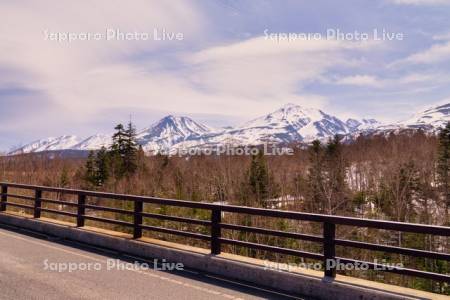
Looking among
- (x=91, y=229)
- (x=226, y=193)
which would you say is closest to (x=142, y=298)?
(x=91, y=229)

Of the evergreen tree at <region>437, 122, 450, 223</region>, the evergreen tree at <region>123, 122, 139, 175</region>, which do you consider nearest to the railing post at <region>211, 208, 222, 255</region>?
the evergreen tree at <region>437, 122, 450, 223</region>

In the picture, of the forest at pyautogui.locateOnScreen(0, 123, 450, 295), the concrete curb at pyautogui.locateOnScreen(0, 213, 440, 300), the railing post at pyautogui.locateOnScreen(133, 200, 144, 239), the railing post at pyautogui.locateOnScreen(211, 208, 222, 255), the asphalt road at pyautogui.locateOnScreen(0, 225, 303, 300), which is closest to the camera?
the concrete curb at pyautogui.locateOnScreen(0, 213, 440, 300)

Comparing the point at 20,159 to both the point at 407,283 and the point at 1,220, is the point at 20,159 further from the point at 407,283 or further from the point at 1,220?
the point at 407,283

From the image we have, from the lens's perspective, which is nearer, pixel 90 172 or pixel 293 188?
pixel 293 188

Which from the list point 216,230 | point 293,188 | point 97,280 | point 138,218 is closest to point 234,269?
point 216,230

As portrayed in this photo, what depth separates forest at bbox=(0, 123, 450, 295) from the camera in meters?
17.7

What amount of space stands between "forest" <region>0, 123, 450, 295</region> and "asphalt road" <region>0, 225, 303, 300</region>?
6.35 m

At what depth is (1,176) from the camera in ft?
102

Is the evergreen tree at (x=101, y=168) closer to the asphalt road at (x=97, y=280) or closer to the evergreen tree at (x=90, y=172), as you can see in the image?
the evergreen tree at (x=90, y=172)

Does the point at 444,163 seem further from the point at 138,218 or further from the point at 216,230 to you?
the point at 216,230

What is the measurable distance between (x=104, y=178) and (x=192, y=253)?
164 ft

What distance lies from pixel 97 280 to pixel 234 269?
2.26 m

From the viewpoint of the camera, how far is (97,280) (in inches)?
289

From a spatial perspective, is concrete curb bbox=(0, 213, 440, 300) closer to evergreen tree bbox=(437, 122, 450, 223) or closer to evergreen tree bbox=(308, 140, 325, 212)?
evergreen tree bbox=(308, 140, 325, 212)
